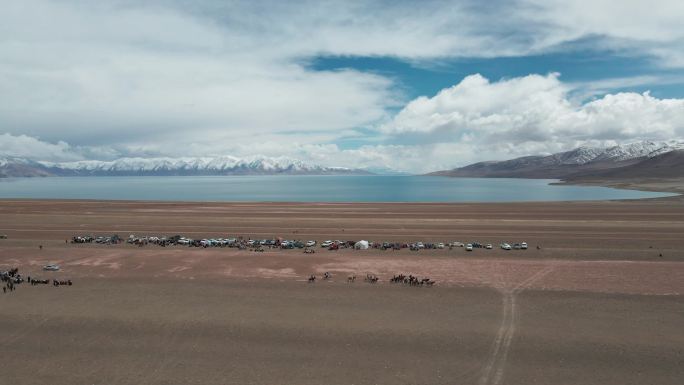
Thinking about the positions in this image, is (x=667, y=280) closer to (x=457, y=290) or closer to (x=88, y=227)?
(x=457, y=290)

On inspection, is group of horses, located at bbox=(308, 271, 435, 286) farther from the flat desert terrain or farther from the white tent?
the white tent

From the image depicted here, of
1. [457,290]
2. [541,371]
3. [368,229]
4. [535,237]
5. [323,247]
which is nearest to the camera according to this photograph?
[541,371]

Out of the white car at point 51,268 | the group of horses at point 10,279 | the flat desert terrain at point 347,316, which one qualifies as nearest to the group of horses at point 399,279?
the flat desert terrain at point 347,316

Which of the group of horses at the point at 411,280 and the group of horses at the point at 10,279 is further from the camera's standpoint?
the group of horses at the point at 411,280

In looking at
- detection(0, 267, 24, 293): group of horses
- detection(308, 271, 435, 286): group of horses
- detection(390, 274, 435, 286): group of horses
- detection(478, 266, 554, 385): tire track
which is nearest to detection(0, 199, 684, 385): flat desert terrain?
detection(478, 266, 554, 385): tire track

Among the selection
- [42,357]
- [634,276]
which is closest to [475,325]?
[634,276]

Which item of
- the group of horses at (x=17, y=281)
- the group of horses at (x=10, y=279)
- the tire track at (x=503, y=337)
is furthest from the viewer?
the group of horses at (x=17, y=281)

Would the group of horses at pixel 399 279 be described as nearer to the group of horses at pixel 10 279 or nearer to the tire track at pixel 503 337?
the tire track at pixel 503 337
